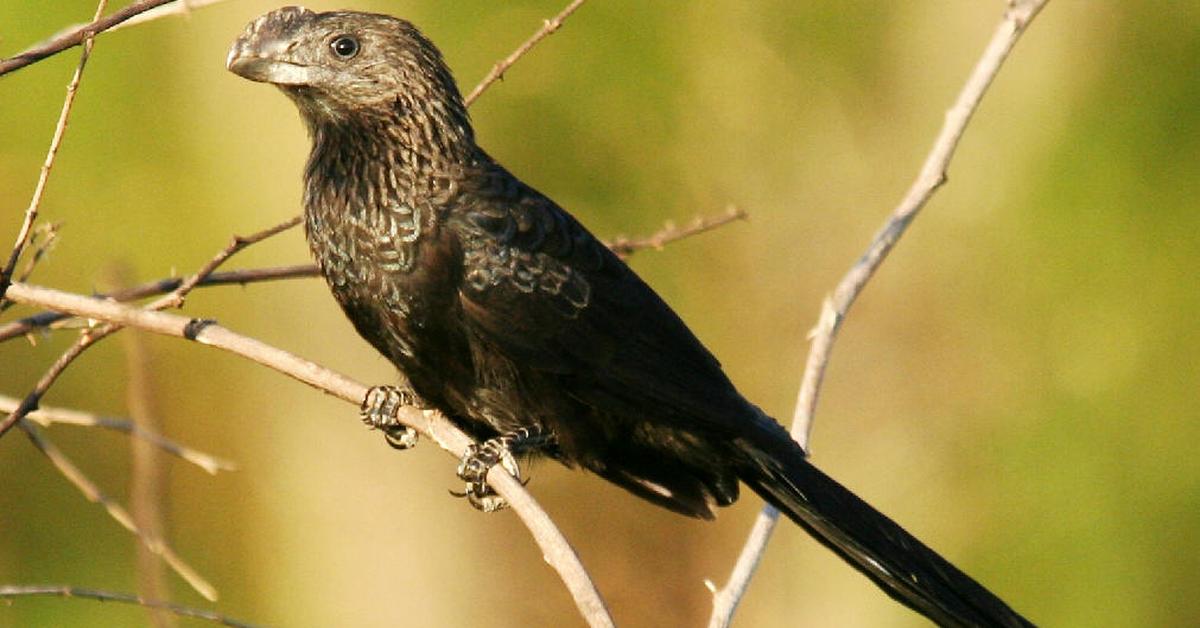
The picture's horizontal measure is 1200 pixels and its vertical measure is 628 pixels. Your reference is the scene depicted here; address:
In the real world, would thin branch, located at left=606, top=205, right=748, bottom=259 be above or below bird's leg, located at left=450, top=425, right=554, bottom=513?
above

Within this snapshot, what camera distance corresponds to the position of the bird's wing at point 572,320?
3180mm

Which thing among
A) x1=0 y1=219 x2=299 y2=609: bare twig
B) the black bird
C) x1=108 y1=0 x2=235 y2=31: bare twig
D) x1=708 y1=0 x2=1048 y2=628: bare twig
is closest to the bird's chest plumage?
the black bird

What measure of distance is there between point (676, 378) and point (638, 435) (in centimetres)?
15

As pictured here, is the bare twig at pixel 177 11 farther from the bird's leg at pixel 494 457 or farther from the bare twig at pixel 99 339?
the bird's leg at pixel 494 457

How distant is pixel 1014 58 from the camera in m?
7.73

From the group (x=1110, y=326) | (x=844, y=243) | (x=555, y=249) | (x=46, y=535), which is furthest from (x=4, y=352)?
(x=1110, y=326)

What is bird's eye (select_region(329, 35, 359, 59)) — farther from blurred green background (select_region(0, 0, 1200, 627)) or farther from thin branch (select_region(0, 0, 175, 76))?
blurred green background (select_region(0, 0, 1200, 627))

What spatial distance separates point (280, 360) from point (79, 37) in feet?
1.90

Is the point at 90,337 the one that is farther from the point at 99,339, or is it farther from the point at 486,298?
the point at 486,298

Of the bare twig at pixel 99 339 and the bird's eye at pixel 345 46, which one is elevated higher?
the bird's eye at pixel 345 46

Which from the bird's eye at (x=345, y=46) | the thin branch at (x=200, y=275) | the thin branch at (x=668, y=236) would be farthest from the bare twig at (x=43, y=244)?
the thin branch at (x=668, y=236)

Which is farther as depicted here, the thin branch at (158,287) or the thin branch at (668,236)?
the thin branch at (668,236)

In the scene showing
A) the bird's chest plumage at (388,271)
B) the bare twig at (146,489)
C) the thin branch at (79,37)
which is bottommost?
the bare twig at (146,489)

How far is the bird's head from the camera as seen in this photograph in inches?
124
